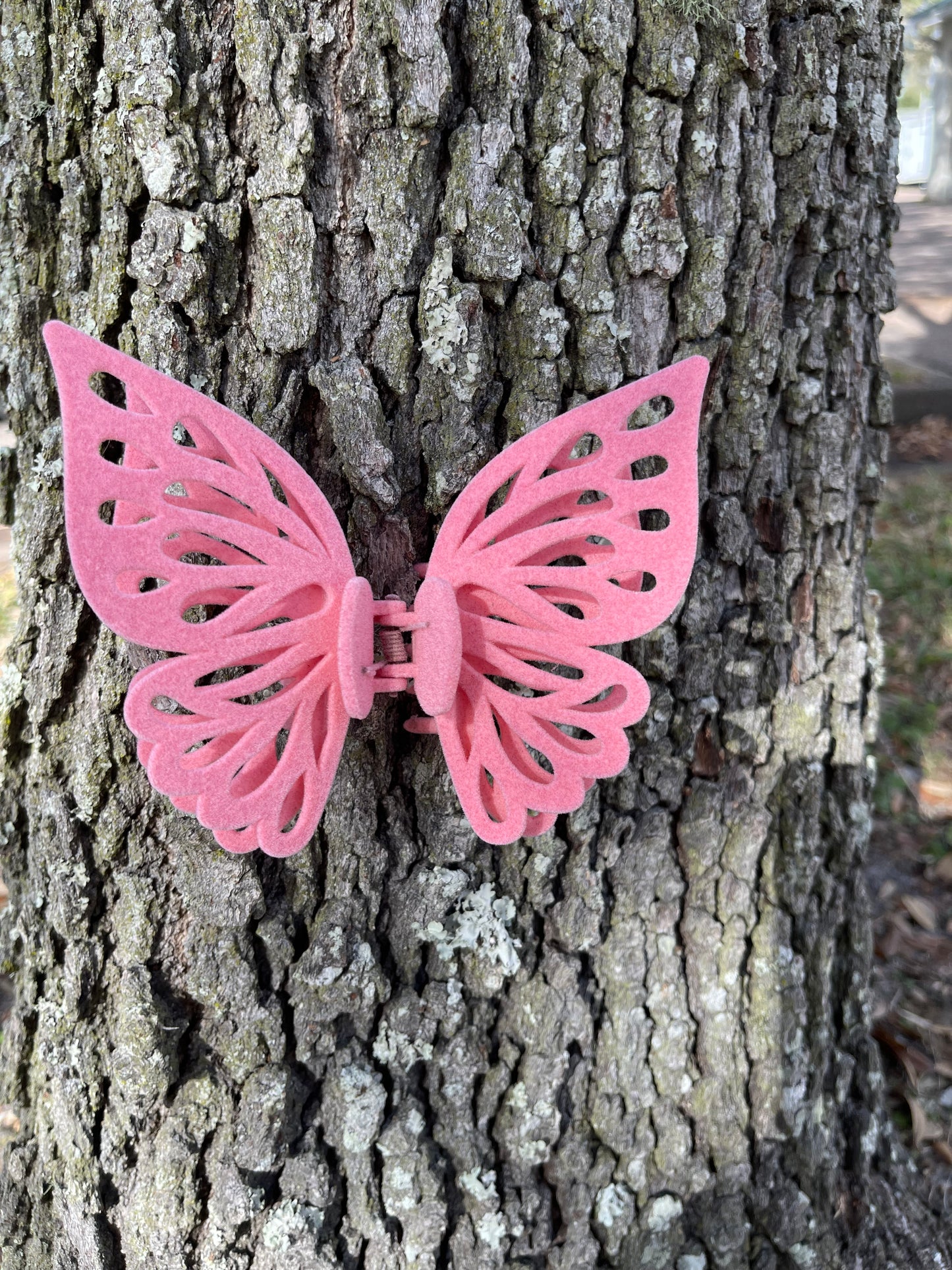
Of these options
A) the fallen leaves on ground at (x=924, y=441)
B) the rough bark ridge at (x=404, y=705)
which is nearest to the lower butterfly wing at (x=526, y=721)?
the rough bark ridge at (x=404, y=705)

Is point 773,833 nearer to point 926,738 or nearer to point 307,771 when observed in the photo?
point 307,771

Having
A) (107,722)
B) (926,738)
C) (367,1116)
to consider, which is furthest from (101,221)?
(926,738)

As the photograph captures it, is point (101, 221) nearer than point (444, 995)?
Yes

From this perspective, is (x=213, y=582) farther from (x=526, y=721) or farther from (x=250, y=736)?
(x=526, y=721)

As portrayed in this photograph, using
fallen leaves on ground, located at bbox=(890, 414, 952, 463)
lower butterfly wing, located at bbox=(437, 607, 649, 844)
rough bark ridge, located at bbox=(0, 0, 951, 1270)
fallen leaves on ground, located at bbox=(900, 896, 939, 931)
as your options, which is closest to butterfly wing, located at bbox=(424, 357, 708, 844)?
lower butterfly wing, located at bbox=(437, 607, 649, 844)

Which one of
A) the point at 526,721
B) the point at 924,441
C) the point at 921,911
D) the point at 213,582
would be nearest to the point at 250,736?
the point at 213,582

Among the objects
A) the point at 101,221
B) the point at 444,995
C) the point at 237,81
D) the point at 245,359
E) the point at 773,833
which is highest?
the point at 237,81
